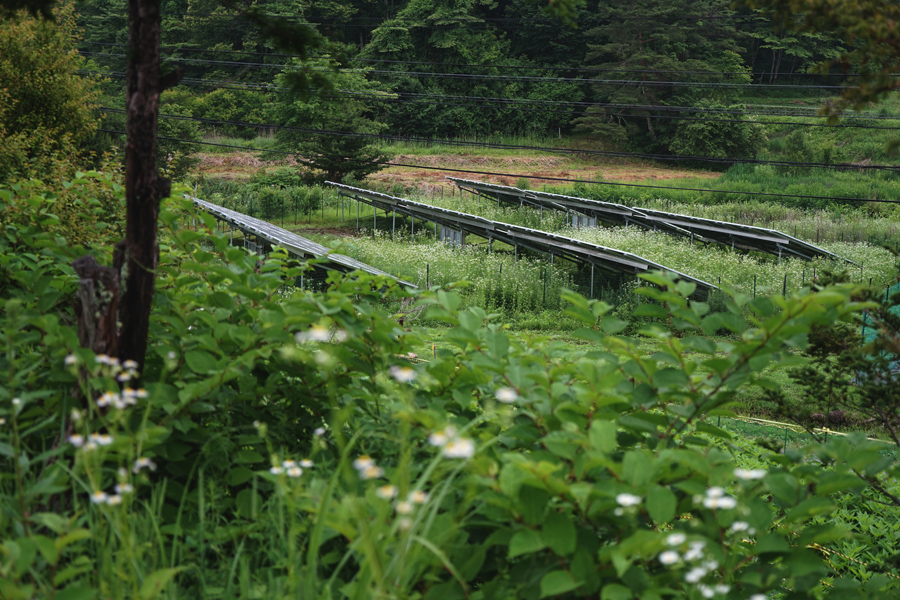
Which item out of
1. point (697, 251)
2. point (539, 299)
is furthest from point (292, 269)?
point (697, 251)

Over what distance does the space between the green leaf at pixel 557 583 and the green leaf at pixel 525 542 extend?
0.06 metres

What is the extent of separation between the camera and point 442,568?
5.73ft

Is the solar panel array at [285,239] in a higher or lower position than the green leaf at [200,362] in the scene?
lower

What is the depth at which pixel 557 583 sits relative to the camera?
1.42 meters

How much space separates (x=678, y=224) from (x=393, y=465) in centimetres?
2219

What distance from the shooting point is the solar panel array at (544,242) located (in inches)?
607

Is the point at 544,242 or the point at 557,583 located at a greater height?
the point at 557,583

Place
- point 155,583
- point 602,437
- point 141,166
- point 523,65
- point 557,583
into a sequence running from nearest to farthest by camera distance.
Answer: point 155,583, point 557,583, point 602,437, point 141,166, point 523,65

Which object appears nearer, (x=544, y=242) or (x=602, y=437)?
(x=602, y=437)

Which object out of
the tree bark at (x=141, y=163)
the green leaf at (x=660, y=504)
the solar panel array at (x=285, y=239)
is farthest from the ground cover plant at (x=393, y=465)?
the solar panel array at (x=285, y=239)

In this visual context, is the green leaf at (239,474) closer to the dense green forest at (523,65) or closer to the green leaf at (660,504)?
the green leaf at (660,504)

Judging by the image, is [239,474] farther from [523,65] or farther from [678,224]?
[523,65]

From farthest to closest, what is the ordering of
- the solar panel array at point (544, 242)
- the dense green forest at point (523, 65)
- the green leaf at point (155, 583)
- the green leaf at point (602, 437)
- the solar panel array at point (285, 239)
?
the dense green forest at point (523, 65), the solar panel array at point (544, 242), the solar panel array at point (285, 239), the green leaf at point (602, 437), the green leaf at point (155, 583)

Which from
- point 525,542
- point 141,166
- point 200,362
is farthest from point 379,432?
point 141,166
